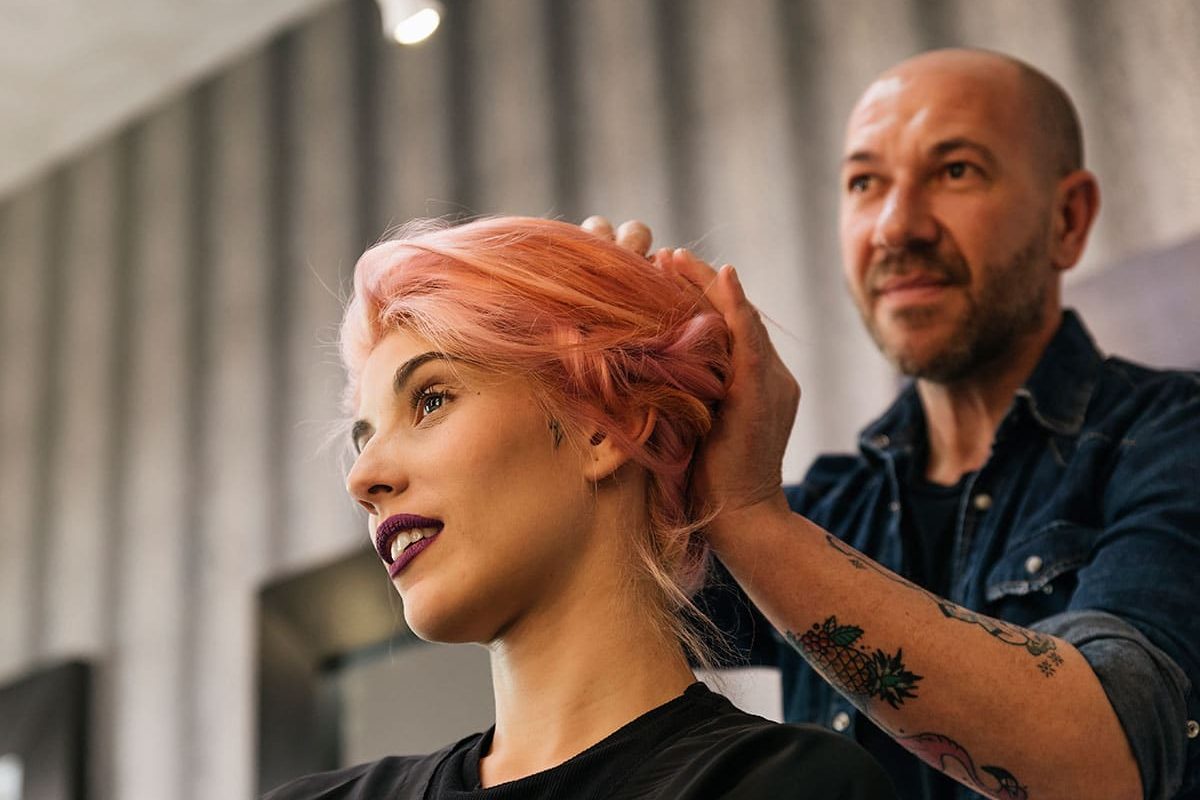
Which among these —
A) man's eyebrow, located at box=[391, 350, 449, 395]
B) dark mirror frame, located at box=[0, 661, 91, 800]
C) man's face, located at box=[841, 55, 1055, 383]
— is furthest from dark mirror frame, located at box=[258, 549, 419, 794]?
man's eyebrow, located at box=[391, 350, 449, 395]

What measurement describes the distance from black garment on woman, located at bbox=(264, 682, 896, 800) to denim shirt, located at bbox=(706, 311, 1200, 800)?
25cm

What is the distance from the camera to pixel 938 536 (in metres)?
2.08

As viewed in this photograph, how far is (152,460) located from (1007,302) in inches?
108

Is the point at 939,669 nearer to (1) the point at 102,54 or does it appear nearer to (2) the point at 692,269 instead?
(2) the point at 692,269

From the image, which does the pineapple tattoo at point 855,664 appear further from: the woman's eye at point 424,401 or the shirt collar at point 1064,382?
the shirt collar at point 1064,382

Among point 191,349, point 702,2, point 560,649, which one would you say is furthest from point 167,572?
point 560,649

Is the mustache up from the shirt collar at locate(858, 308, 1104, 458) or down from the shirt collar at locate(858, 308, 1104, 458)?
up

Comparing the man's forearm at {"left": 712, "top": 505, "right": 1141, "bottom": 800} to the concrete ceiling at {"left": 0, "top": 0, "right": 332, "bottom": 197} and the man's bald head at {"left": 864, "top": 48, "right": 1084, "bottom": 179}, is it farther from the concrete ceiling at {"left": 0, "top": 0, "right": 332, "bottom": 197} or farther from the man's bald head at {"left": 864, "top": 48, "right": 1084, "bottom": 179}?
the concrete ceiling at {"left": 0, "top": 0, "right": 332, "bottom": 197}

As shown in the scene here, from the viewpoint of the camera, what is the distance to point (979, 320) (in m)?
2.10

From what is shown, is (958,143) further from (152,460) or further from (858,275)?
(152,460)

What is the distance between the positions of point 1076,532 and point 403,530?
822mm

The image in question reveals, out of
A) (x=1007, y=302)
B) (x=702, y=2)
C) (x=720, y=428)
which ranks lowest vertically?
(x=720, y=428)

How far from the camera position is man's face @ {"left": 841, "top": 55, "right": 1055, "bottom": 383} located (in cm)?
212

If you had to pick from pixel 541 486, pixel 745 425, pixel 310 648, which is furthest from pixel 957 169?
pixel 310 648
